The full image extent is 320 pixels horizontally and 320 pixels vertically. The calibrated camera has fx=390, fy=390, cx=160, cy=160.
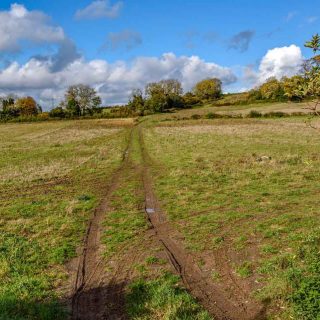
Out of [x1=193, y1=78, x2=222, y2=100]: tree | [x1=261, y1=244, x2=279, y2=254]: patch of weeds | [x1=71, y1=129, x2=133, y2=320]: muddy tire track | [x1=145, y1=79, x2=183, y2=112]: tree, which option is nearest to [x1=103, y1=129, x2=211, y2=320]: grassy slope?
[x1=71, y1=129, x2=133, y2=320]: muddy tire track

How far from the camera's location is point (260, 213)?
52.9 feet

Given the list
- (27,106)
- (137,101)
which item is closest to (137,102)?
(137,101)

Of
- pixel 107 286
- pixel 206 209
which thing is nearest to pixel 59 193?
pixel 206 209

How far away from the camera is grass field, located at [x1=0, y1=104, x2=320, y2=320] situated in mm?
9359

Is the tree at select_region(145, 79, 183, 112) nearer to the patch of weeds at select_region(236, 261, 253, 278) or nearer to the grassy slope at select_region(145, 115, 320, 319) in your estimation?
the grassy slope at select_region(145, 115, 320, 319)

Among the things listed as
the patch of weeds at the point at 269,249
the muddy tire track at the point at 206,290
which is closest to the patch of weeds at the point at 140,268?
the muddy tire track at the point at 206,290

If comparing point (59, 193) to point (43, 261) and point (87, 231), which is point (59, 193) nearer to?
point (87, 231)

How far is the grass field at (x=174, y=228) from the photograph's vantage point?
936 centimetres

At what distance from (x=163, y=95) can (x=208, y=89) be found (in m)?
34.8

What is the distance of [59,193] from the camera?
2188 cm

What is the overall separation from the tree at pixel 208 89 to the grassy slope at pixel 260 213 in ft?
441

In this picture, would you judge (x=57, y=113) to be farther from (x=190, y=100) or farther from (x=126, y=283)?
(x=126, y=283)

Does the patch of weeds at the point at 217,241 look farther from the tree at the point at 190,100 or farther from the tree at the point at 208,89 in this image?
the tree at the point at 208,89

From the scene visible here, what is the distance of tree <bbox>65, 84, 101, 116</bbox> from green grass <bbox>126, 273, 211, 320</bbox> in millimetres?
137129
